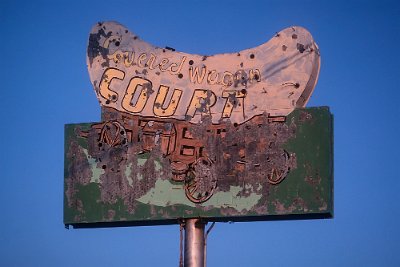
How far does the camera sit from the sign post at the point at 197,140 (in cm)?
2602

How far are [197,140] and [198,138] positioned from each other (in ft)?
0.14

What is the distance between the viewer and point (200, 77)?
27125 millimetres

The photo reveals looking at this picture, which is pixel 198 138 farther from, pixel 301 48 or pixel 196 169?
pixel 301 48

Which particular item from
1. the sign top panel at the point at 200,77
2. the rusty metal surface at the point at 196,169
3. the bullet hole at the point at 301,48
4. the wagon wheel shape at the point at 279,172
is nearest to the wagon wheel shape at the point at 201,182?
the rusty metal surface at the point at 196,169

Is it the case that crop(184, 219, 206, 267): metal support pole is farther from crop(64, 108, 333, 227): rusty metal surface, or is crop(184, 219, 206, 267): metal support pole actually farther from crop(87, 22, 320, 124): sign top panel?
crop(87, 22, 320, 124): sign top panel

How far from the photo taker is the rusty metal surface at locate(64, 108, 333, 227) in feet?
84.9

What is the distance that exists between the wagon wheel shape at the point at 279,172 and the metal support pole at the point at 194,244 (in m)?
1.64

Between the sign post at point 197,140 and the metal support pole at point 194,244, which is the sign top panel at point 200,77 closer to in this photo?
the sign post at point 197,140

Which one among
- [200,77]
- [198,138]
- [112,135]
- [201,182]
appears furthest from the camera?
[112,135]

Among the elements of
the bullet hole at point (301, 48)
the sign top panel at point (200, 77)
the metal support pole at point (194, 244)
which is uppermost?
the bullet hole at point (301, 48)

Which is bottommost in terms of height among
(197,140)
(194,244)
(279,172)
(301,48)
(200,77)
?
(194,244)

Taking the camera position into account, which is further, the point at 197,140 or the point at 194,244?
the point at 197,140

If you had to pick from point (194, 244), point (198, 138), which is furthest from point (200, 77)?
point (194, 244)

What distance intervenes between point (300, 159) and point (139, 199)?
321 centimetres
